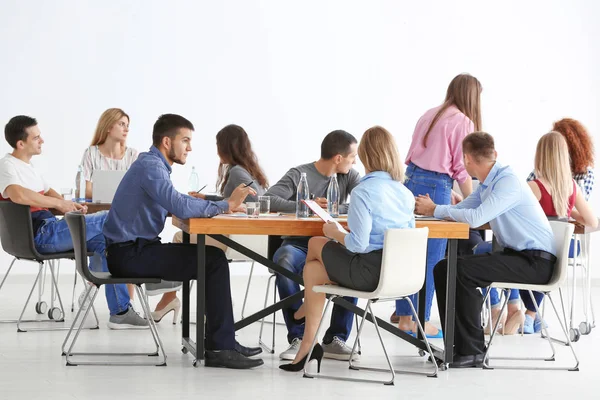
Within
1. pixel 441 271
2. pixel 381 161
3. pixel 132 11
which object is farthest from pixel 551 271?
pixel 132 11

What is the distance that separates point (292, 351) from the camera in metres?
4.56

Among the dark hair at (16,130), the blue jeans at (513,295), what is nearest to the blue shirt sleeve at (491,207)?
the blue jeans at (513,295)

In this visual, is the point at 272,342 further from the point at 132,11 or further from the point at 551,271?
the point at 132,11

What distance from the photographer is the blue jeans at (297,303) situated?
4.72 m

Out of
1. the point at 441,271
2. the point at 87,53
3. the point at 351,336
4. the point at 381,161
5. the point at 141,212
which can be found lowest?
the point at 351,336

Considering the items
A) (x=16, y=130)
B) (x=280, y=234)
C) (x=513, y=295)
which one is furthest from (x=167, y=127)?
(x=513, y=295)

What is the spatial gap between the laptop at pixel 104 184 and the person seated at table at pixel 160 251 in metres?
1.19

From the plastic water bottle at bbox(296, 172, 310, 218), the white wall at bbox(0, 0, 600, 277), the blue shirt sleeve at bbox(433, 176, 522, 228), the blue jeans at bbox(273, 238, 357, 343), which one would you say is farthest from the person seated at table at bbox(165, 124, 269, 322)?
the white wall at bbox(0, 0, 600, 277)

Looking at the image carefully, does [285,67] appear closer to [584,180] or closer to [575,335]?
[584,180]

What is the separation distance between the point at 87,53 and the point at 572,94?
14.9 ft

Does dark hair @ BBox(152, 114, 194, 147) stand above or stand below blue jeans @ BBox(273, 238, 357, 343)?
above

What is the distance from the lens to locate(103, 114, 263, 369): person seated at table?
4.27m

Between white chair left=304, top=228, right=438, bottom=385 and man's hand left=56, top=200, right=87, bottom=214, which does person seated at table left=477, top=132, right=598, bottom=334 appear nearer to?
white chair left=304, top=228, right=438, bottom=385

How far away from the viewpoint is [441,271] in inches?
176
